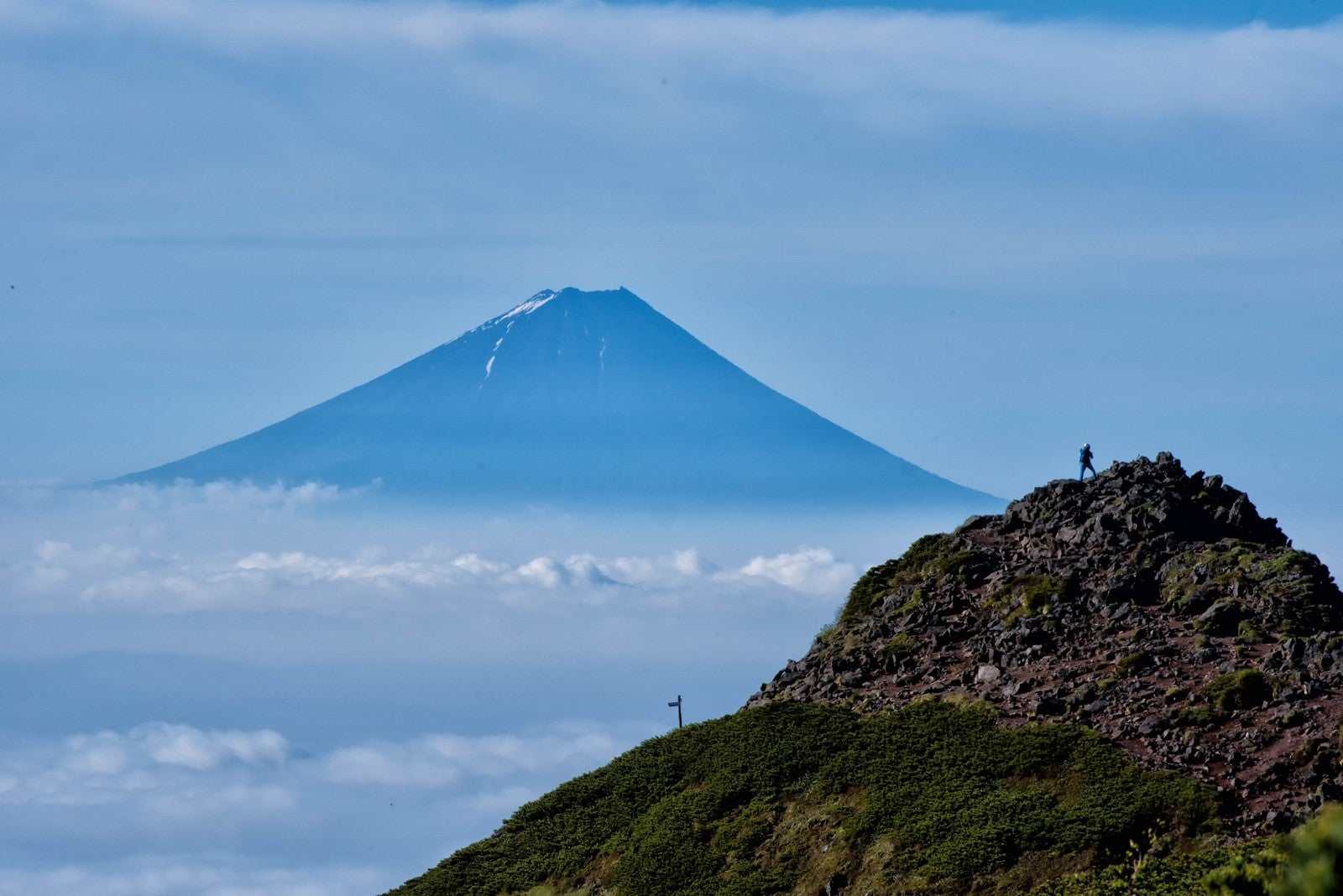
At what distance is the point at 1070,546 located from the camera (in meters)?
52.6

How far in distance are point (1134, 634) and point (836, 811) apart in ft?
38.7

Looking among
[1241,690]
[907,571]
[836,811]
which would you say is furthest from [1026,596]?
[836,811]

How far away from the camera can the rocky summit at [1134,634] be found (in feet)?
127

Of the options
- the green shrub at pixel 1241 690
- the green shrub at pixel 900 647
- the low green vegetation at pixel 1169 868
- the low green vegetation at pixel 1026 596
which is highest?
the low green vegetation at pixel 1026 596

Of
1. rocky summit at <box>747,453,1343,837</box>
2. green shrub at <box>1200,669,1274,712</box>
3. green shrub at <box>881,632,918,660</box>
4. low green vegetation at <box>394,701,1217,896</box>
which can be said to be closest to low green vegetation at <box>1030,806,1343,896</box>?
low green vegetation at <box>394,701,1217,896</box>

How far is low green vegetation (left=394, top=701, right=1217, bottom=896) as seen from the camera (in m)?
37.5

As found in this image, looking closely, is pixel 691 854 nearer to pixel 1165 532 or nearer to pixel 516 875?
pixel 516 875

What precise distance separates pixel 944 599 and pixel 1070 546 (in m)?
5.31

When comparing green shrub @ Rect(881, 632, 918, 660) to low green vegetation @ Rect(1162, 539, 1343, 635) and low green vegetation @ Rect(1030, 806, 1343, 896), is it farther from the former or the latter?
low green vegetation @ Rect(1030, 806, 1343, 896)

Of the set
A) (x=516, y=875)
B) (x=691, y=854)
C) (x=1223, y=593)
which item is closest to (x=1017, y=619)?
(x=1223, y=593)

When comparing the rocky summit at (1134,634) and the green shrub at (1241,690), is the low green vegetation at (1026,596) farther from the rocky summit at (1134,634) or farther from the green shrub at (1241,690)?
the green shrub at (1241,690)

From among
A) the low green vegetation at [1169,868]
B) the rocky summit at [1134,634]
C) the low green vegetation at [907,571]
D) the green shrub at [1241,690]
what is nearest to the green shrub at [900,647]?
the rocky summit at [1134,634]

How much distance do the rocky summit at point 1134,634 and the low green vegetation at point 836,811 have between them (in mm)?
1425

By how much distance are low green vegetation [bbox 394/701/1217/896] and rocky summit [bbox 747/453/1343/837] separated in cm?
143
